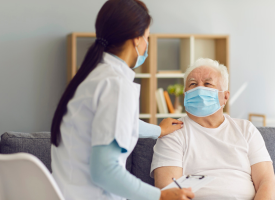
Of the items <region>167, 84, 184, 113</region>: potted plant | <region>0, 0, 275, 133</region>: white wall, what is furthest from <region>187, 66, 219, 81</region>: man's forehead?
<region>0, 0, 275, 133</region>: white wall

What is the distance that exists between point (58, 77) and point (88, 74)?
2703 mm

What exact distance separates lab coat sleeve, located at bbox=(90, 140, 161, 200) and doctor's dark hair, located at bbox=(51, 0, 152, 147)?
0.58 feet

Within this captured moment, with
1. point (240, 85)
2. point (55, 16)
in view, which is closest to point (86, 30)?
point (55, 16)

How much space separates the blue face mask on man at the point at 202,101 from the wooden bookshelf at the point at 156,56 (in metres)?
1.74

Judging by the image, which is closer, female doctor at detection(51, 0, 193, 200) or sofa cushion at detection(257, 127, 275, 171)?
female doctor at detection(51, 0, 193, 200)

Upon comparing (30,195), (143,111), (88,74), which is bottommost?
(143,111)

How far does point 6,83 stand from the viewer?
11.3ft

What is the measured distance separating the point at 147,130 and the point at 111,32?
540mm

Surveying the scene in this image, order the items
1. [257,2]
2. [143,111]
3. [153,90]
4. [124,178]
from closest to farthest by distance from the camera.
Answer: [124,178]
[153,90]
[143,111]
[257,2]

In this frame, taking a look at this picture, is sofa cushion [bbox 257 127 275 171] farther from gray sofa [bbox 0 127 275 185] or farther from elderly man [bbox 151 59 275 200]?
elderly man [bbox 151 59 275 200]

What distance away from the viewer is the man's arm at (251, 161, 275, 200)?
139 cm

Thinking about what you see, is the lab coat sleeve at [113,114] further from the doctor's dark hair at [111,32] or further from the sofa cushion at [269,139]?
the sofa cushion at [269,139]

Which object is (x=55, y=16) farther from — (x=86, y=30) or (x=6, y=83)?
(x=6, y=83)

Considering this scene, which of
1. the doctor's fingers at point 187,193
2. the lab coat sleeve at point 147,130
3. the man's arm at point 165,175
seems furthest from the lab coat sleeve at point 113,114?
the man's arm at point 165,175
